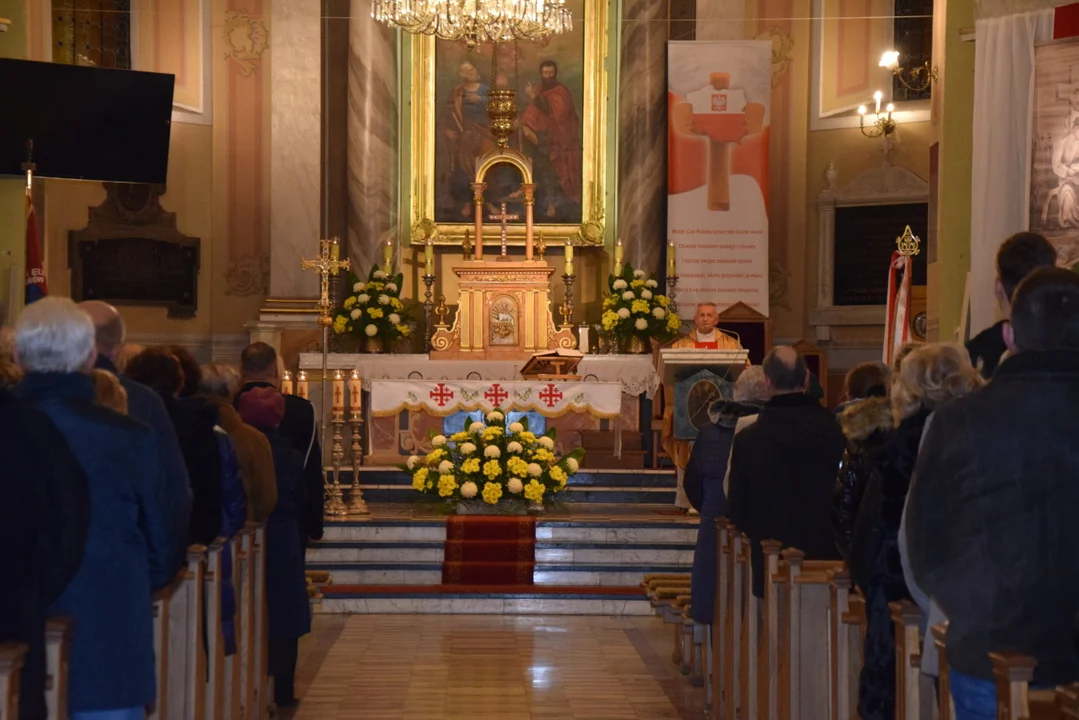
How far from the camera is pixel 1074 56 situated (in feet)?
26.2

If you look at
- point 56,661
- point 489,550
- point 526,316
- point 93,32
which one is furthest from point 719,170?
point 56,661

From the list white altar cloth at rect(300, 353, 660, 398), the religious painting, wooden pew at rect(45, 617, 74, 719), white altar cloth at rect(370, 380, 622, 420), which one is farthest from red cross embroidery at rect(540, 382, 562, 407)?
wooden pew at rect(45, 617, 74, 719)

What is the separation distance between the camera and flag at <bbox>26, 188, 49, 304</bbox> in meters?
10.2

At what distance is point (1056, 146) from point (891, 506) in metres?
4.58

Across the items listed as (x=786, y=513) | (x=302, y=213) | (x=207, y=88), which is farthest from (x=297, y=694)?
(x=207, y=88)

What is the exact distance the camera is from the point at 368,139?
16.3 m

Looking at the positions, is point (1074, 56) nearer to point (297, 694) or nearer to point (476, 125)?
point (297, 694)

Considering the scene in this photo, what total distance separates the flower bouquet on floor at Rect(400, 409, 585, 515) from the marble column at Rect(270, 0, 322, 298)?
4.88 metres

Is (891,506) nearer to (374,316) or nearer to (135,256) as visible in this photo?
(374,316)

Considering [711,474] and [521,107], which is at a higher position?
[521,107]

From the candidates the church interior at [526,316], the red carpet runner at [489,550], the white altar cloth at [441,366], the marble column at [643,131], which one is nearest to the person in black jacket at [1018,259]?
the church interior at [526,316]

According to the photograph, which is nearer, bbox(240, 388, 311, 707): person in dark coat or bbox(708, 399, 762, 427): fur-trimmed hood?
bbox(708, 399, 762, 427): fur-trimmed hood

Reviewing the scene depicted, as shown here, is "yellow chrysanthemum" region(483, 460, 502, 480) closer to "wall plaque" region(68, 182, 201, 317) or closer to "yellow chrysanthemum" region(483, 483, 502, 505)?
"yellow chrysanthemum" region(483, 483, 502, 505)

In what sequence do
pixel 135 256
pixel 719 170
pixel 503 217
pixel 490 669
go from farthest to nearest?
1. pixel 135 256
2. pixel 503 217
3. pixel 719 170
4. pixel 490 669
